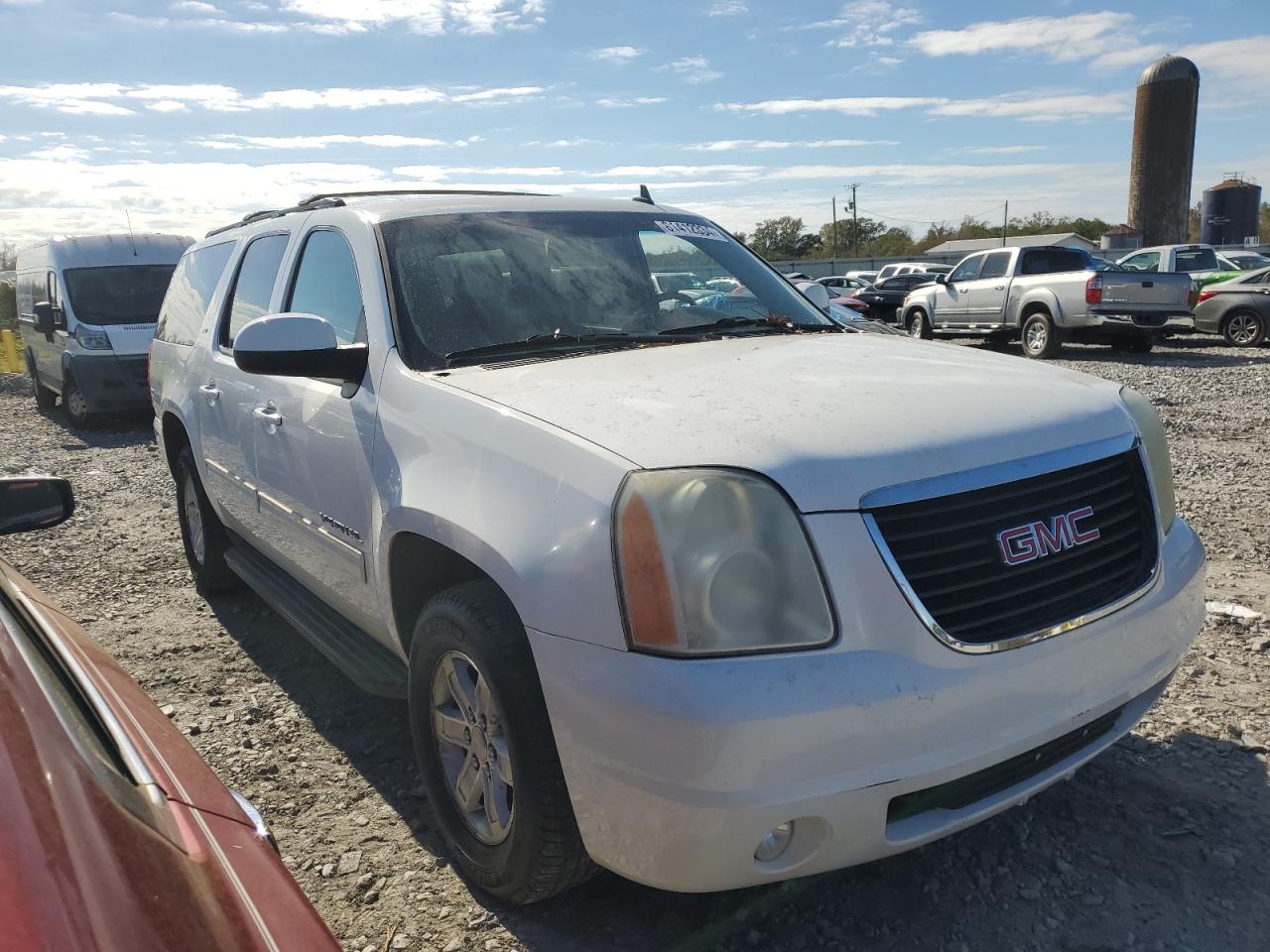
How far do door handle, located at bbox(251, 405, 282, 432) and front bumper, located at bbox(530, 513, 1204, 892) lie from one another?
1.85 metres

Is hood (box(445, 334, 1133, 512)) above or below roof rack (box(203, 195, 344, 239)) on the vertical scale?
below

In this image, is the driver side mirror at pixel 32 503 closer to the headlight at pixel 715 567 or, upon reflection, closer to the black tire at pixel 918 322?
the headlight at pixel 715 567

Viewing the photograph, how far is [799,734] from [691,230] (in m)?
2.55

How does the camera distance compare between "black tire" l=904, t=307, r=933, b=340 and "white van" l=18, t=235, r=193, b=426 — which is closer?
"white van" l=18, t=235, r=193, b=426

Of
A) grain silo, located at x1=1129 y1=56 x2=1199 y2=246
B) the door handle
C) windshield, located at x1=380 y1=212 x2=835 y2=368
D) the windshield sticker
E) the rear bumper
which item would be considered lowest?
the rear bumper

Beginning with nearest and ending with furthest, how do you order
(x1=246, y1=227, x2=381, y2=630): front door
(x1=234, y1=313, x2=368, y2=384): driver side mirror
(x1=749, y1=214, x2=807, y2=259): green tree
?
(x1=234, y1=313, x2=368, y2=384): driver side mirror, (x1=246, y1=227, x2=381, y2=630): front door, (x1=749, y1=214, x2=807, y2=259): green tree

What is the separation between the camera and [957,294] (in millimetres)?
17969

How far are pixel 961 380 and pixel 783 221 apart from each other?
328 feet

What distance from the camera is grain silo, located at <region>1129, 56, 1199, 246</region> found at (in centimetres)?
4109

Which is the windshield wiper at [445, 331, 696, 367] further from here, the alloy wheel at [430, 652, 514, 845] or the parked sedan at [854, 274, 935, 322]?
the parked sedan at [854, 274, 935, 322]

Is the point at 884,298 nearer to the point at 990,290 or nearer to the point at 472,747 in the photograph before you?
the point at 990,290

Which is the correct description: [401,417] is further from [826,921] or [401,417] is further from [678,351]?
[826,921]

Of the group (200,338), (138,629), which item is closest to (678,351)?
(200,338)

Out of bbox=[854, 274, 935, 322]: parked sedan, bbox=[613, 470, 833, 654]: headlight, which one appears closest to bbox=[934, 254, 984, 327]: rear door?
bbox=[854, 274, 935, 322]: parked sedan
